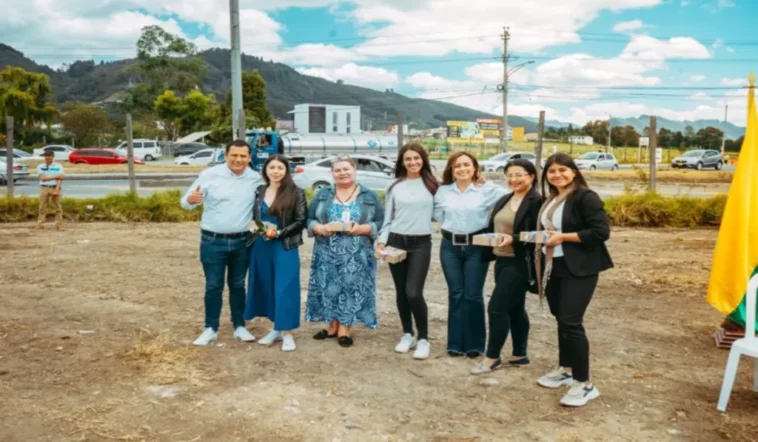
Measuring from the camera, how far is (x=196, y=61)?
2584 inches

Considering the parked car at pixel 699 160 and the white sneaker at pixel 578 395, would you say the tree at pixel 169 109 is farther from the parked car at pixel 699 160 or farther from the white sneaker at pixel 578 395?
the white sneaker at pixel 578 395

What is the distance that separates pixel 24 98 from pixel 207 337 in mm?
49990

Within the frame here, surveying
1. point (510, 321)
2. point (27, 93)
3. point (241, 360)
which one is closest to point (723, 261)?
point (510, 321)

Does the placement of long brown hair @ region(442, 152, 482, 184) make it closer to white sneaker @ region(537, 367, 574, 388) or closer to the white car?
white sneaker @ region(537, 367, 574, 388)

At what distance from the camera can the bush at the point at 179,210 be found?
1232 cm

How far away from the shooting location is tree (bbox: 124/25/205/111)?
63.6m

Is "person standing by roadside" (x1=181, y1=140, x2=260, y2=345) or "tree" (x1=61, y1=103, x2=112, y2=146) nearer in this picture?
"person standing by roadside" (x1=181, y1=140, x2=260, y2=345)

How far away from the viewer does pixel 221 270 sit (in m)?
5.12

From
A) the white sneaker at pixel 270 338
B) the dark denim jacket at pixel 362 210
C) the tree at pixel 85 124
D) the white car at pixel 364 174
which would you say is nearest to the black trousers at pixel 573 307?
the dark denim jacket at pixel 362 210

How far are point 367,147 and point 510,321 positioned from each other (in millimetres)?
30473

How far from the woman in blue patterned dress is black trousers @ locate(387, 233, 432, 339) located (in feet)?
0.85

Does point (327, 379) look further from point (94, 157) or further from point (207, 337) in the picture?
point (94, 157)

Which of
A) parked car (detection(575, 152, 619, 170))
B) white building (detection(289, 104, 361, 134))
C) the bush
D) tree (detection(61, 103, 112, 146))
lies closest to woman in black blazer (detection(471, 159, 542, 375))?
the bush

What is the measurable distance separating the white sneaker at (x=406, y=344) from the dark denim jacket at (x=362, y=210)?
0.83 m
